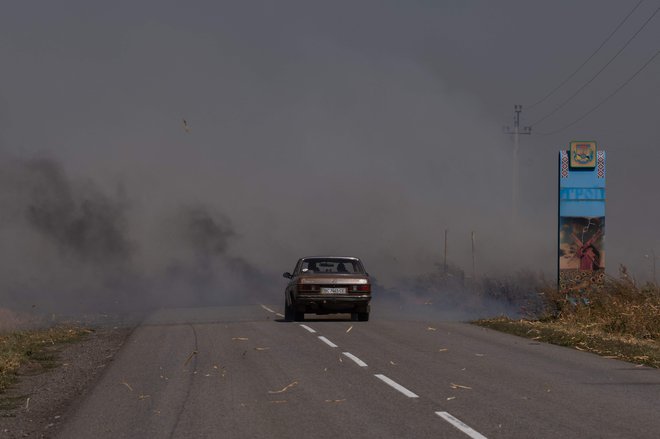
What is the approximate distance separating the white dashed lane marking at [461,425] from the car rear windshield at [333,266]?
14.7 meters

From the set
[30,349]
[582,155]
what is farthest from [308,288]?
[582,155]

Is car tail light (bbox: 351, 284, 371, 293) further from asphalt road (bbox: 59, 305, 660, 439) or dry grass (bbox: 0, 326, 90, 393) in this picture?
dry grass (bbox: 0, 326, 90, 393)

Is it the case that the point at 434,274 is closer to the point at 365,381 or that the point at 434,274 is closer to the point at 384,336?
the point at 384,336

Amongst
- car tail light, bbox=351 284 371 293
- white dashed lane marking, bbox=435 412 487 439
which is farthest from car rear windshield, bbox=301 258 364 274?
white dashed lane marking, bbox=435 412 487 439

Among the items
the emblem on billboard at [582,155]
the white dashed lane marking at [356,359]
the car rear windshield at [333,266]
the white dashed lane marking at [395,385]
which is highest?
the emblem on billboard at [582,155]

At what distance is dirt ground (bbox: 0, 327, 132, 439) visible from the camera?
816 cm

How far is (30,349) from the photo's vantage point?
15.7 meters

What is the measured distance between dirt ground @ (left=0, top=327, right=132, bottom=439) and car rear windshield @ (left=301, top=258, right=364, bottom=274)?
755 centimetres

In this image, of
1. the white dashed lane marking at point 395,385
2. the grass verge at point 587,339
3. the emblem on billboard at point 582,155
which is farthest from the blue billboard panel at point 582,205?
the white dashed lane marking at point 395,385

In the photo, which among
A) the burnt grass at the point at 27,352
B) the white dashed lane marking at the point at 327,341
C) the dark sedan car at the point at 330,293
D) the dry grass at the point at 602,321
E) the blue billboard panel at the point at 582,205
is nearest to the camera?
the burnt grass at the point at 27,352

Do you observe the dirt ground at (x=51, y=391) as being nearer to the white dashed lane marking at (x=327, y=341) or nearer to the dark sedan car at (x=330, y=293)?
the white dashed lane marking at (x=327, y=341)

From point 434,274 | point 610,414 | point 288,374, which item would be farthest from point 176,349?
point 434,274

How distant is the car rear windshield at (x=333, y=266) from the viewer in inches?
905

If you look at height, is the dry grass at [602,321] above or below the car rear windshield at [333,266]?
below
